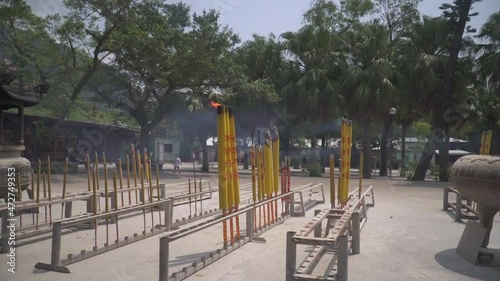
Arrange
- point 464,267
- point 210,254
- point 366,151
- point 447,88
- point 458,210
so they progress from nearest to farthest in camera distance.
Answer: point 464,267 → point 210,254 → point 458,210 → point 447,88 → point 366,151

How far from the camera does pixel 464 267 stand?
18.4 feet

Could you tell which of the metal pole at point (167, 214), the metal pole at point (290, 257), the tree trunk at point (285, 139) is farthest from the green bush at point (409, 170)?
the metal pole at point (290, 257)

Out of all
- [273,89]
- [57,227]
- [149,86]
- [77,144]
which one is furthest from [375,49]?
[57,227]

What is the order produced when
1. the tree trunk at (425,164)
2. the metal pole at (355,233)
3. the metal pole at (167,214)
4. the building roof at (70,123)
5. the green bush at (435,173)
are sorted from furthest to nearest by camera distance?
the green bush at (435,173)
the tree trunk at (425,164)
the building roof at (70,123)
the metal pole at (167,214)
the metal pole at (355,233)

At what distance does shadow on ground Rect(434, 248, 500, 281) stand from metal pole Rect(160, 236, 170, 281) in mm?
3519

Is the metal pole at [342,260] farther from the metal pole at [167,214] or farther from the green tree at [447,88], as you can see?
the green tree at [447,88]

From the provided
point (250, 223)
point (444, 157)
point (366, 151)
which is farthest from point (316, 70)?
point (250, 223)

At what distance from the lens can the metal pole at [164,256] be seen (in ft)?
14.5

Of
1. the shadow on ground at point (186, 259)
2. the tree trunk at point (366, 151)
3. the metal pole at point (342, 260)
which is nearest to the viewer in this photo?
the metal pole at point (342, 260)

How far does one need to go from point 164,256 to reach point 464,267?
3.77 meters

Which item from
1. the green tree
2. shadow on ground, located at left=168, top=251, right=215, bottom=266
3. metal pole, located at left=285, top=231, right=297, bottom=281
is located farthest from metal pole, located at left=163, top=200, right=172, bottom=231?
the green tree

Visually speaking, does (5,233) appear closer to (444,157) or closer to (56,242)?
(56,242)

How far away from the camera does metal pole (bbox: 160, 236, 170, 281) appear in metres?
4.41

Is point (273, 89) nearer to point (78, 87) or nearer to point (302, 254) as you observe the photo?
point (78, 87)
